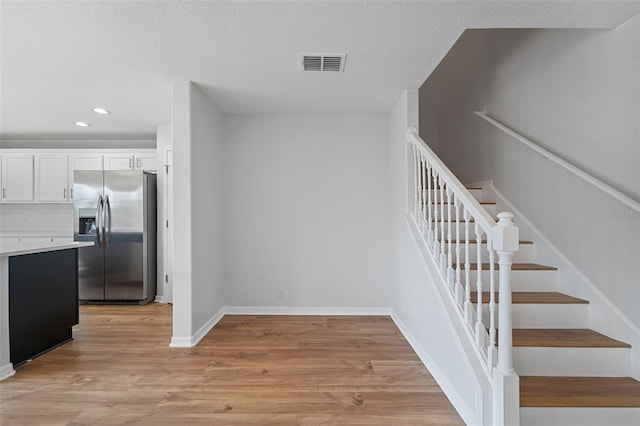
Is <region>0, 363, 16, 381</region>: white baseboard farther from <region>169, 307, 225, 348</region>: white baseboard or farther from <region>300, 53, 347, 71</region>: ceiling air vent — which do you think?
<region>300, 53, 347, 71</region>: ceiling air vent

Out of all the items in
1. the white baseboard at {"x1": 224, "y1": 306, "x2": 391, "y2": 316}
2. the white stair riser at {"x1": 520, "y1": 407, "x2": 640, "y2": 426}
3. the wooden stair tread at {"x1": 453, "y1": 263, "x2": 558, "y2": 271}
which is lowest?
the white baseboard at {"x1": 224, "y1": 306, "x2": 391, "y2": 316}

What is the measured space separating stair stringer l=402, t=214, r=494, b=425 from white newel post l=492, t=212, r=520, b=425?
0.27 ft

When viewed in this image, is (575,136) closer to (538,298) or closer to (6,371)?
(538,298)

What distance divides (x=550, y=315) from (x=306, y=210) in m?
2.60

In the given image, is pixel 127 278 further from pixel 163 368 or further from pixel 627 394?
pixel 627 394

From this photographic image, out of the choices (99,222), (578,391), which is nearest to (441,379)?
(578,391)

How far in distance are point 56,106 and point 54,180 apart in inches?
64.3

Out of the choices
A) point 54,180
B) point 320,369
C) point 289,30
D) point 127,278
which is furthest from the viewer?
point 54,180

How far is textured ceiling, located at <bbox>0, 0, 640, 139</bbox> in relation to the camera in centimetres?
198

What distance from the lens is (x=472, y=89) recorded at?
3900mm

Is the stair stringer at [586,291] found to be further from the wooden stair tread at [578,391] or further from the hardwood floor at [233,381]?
the hardwood floor at [233,381]

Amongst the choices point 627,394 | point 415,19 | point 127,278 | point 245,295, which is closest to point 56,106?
point 127,278

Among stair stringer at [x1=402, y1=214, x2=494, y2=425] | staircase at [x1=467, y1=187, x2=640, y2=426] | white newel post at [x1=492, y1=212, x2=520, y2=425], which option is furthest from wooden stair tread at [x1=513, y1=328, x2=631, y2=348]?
white newel post at [x1=492, y1=212, x2=520, y2=425]

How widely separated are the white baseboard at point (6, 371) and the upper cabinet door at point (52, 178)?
123 inches
